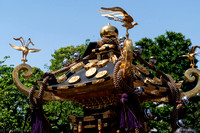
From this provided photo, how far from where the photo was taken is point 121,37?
7.52m

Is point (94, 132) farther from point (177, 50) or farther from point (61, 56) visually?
point (61, 56)

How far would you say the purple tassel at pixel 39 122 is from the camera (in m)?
7.23

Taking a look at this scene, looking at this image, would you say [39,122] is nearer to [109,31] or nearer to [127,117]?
[127,117]

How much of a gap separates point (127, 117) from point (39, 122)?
242 centimetres

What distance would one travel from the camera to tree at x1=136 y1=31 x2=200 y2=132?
19.6m

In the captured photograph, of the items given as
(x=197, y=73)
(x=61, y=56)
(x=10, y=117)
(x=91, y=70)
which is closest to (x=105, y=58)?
(x=91, y=70)

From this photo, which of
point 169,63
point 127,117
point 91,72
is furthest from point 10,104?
point 127,117

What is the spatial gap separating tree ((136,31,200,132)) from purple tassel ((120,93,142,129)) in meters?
13.9

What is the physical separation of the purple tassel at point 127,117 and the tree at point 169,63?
45.5ft

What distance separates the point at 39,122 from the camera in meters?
7.31

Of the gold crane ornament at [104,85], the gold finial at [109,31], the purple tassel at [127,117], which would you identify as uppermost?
the gold finial at [109,31]

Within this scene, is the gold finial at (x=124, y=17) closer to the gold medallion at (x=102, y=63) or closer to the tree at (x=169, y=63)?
the gold medallion at (x=102, y=63)

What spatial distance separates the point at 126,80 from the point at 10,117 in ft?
48.3

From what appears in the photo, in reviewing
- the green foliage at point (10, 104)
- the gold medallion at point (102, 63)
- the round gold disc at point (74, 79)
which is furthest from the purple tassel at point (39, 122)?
the green foliage at point (10, 104)
